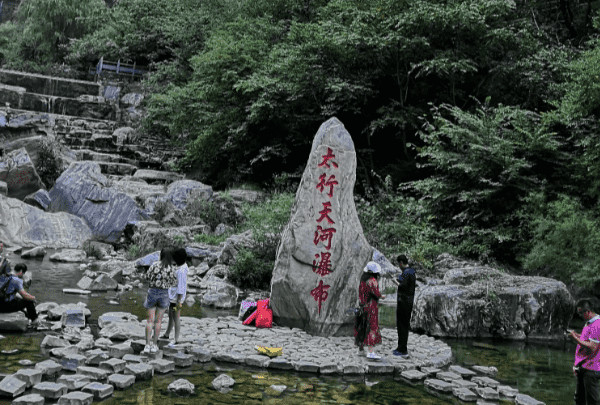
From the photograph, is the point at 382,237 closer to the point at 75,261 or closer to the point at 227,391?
the point at 75,261

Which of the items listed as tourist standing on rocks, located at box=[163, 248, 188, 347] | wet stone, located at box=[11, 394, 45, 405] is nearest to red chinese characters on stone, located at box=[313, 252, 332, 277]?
tourist standing on rocks, located at box=[163, 248, 188, 347]

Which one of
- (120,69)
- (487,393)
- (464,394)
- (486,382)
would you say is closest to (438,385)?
(464,394)

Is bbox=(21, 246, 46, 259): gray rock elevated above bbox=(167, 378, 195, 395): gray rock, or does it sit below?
below

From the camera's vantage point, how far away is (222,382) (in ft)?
20.3

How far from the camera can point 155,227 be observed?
1723cm

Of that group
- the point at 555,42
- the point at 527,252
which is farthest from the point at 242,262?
the point at 555,42

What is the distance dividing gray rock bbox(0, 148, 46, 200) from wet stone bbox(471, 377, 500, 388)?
18.9 metres

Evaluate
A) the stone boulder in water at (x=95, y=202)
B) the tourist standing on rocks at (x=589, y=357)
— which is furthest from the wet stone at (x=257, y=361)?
the stone boulder in water at (x=95, y=202)

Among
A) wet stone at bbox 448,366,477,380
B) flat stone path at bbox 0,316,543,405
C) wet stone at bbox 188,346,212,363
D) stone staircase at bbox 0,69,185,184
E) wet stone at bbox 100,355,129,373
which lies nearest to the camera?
flat stone path at bbox 0,316,543,405

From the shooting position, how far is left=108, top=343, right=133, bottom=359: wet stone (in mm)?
6907

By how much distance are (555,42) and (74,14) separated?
36.2 meters

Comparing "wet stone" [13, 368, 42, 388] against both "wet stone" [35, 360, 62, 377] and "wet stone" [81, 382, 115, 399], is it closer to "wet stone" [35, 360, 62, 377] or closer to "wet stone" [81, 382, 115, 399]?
"wet stone" [35, 360, 62, 377]

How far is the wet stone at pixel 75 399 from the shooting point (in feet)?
16.8

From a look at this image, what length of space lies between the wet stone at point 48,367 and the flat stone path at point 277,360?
1cm
